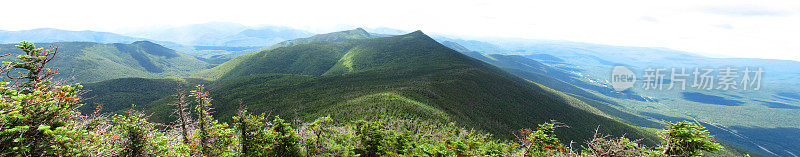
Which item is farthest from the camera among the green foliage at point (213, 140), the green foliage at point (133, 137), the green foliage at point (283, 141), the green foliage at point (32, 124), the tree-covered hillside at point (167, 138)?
the green foliage at point (213, 140)

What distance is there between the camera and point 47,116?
13094 millimetres

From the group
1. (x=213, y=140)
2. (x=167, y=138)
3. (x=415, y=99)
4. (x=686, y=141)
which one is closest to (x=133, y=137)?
(x=167, y=138)

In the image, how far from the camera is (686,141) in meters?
18.8

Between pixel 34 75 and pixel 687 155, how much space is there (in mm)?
44481

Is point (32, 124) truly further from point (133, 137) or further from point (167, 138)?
point (167, 138)

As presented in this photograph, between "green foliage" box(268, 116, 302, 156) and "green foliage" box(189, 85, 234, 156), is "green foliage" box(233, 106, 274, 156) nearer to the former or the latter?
"green foliage" box(268, 116, 302, 156)

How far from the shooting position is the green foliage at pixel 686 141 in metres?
18.5

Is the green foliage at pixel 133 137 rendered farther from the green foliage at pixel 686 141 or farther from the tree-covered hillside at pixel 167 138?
the green foliage at pixel 686 141

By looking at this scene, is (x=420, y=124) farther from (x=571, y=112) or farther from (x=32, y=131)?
(x=571, y=112)

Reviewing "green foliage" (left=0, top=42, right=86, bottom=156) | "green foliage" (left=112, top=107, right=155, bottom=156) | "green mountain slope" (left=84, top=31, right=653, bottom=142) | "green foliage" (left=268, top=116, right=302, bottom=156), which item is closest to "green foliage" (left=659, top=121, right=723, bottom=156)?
"green foliage" (left=268, top=116, right=302, bottom=156)

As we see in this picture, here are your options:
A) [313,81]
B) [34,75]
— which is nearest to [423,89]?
[313,81]

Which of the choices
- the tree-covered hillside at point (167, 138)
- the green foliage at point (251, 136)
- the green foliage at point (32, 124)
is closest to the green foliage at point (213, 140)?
the tree-covered hillside at point (167, 138)

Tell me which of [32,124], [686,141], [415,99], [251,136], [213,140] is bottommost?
[415,99]

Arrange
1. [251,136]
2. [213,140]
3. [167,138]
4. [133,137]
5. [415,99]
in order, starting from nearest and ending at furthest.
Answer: [133,137] → [167,138] → [251,136] → [213,140] → [415,99]
